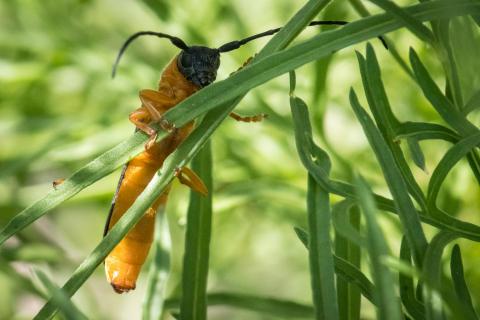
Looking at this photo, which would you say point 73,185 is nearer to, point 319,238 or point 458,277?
point 319,238

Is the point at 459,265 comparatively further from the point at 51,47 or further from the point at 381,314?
the point at 51,47

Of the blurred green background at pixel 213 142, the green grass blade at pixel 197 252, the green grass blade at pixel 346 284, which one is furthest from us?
the blurred green background at pixel 213 142

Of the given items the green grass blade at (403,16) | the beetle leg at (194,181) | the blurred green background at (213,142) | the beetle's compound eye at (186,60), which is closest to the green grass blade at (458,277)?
the green grass blade at (403,16)

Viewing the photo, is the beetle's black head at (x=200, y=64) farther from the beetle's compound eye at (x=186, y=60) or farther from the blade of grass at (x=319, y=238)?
the blade of grass at (x=319, y=238)

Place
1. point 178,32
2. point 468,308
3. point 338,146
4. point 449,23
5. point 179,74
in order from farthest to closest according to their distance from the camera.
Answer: point 338,146, point 178,32, point 179,74, point 449,23, point 468,308

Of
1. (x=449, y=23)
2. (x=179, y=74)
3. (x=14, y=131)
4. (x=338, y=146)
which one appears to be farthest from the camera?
(x=338, y=146)

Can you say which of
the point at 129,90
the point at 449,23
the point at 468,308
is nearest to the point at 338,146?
the point at 129,90
